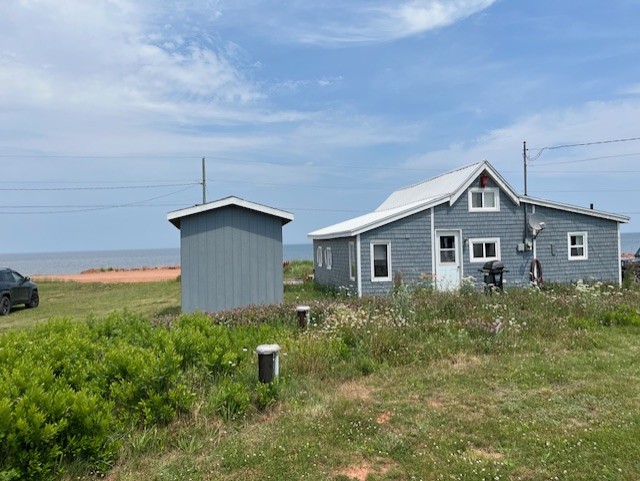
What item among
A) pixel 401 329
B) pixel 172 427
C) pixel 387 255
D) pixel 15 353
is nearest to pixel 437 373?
pixel 401 329

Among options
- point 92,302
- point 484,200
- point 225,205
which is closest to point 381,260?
point 484,200

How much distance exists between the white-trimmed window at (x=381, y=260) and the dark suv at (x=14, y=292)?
12105mm

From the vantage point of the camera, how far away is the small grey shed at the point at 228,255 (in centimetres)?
1217

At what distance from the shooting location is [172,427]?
432 centimetres

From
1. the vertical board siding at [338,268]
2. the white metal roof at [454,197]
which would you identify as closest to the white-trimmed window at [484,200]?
the white metal roof at [454,197]

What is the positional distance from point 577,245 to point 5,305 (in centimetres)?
1991

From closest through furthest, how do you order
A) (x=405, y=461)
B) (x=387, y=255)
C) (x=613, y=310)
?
(x=405, y=461), (x=613, y=310), (x=387, y=255)

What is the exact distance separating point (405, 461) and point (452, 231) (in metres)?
13.8

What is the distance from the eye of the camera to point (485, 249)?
17.2 m

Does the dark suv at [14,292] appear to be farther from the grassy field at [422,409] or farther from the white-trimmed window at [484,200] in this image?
the white-trimmed window at [484,200]

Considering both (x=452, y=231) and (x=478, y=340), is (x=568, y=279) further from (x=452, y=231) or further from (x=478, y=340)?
(x=478, y=340)

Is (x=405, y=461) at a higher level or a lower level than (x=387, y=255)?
lower

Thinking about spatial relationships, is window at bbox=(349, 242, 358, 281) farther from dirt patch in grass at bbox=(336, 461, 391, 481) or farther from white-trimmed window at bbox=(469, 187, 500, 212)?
dirt patch in grass at bbox=(336, 461, 391, 481)

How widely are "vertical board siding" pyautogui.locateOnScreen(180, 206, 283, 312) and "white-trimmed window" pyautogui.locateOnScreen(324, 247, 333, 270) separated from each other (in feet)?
26.1
